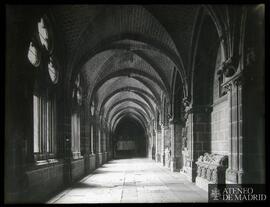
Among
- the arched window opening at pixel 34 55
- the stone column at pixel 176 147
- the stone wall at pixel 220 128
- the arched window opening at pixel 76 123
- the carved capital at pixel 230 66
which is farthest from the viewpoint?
the stone column at pixel 176 147

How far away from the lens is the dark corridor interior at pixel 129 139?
142 feet

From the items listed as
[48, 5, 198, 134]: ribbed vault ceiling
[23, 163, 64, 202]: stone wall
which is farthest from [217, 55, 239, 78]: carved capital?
[23, 163, 64, 202]: stone wall

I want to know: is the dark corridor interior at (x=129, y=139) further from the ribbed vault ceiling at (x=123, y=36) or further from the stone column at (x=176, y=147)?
the stone column at (x=176, y=147)

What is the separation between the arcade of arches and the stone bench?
8cm

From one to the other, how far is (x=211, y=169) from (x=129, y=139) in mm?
34659

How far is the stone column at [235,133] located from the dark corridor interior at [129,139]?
117 ft

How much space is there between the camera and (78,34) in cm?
1143

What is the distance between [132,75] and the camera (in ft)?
62.5

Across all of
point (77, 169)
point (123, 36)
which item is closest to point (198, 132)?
point (123, 36)

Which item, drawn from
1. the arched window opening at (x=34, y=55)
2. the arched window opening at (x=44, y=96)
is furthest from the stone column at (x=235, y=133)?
the arched window opening at (x=34, y=55)

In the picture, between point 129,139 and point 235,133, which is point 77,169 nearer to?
point 235,133

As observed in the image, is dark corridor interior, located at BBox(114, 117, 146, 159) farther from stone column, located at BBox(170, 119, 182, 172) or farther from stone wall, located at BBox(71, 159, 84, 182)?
stone wall, located at BBox(71, 159, 84, 182)

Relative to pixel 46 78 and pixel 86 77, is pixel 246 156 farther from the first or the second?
pixel 86 77

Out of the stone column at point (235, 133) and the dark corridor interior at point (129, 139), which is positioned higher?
the stone column at point (235, 133)
